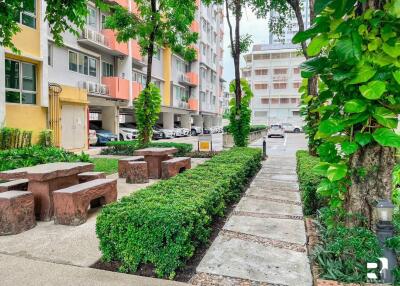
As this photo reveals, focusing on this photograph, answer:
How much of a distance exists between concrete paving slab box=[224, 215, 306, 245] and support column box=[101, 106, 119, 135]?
2077 centimetres

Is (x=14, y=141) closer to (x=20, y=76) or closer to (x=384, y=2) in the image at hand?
(x=20, y=76)

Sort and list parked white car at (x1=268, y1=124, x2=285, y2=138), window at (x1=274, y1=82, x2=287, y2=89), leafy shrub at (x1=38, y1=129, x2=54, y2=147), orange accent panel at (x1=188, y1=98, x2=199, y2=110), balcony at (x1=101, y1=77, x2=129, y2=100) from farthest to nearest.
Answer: window at (x1=274, y1=82, x2=287, y2=89), orange accent panel at (x1=188, y1=98, x2=199, y2=110), parked white car at (x1=268, y1=124, x2=285, y2=138), balcony at (x1=101, y1=77, x2=129, y2=100), leafy shrub at (x1=38, y1=129, x2=54, y2=147)

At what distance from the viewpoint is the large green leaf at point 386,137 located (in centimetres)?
282

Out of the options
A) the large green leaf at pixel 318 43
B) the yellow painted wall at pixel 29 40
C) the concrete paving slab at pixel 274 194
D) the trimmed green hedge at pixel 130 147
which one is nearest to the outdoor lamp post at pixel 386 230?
the large green leaf at pixel 318 43

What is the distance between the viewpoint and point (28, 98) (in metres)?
15.4

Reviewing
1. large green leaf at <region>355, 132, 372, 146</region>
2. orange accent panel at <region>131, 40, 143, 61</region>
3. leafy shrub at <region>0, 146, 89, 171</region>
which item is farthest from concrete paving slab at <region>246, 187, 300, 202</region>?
orange accent panel at <region>131, 40, 143, 61</region>

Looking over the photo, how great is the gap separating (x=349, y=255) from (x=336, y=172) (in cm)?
77

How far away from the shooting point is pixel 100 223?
151 inches

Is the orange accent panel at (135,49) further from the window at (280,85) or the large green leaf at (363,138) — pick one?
the window at (280,85)

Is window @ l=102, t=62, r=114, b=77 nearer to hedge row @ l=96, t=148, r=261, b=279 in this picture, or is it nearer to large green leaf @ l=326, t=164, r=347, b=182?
hedge row @ l=96, t=148, r=261, b=279

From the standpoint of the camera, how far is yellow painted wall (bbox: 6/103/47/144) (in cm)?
1419

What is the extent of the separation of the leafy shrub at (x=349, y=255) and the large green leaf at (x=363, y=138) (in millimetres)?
875

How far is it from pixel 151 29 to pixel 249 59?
56.6 meters

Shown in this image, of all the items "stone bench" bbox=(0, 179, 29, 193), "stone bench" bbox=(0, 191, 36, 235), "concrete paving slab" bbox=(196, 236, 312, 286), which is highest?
"stone bench" bbox=(0, 179, 29, 193)
